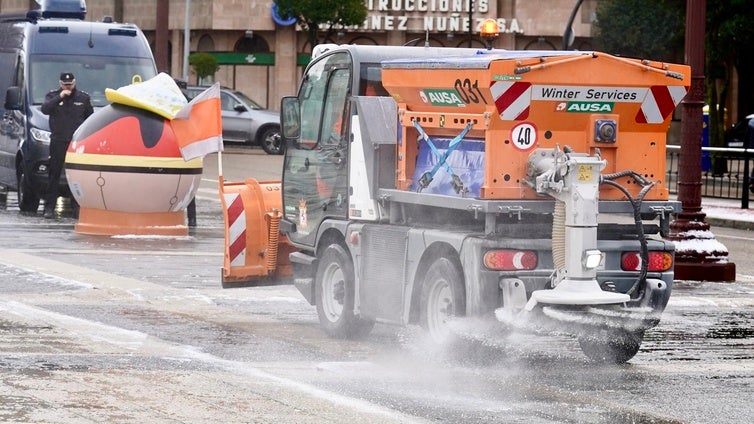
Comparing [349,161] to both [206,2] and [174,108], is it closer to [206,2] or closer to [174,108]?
[174,108]

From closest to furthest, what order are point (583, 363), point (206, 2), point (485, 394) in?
point (485, 394), point (583, 363), point (206, 2)

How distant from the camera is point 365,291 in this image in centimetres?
1188

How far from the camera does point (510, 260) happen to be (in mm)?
10641

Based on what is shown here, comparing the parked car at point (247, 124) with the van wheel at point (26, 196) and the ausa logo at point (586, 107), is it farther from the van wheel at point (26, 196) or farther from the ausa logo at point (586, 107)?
the ausa logo at point (586, 107)

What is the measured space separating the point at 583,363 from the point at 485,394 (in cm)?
167

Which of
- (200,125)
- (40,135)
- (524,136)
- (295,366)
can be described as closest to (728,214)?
(40,135)

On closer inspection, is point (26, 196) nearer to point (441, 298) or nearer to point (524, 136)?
point (441, 298)

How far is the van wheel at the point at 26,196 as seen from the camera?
76.5 ft

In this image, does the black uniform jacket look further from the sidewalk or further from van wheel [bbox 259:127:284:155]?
van wheel [bbox 259:127:284:155]

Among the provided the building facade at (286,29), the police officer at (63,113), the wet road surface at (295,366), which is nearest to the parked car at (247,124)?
the building facade at (286,29)

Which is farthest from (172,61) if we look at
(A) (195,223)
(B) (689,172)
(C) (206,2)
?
(B) (689,172)

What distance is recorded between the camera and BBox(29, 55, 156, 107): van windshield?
78.4 feet

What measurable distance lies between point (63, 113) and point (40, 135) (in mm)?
1218

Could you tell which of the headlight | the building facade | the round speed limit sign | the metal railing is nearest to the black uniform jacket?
the headlight
